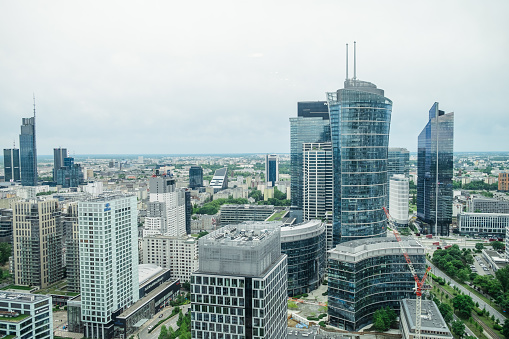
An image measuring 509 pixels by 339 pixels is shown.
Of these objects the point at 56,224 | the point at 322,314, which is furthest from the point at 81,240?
the point at 322,314

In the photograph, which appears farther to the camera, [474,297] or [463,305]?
[474,297]

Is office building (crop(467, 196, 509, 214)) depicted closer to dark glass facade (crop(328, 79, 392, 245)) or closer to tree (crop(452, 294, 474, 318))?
dark glass facade (crop(328, 79, 392, 245))

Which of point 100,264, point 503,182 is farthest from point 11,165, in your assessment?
point 503,182

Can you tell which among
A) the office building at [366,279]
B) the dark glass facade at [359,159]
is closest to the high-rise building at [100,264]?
the office building at [366,279]

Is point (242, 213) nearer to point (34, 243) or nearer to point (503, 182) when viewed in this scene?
point (34, 243)

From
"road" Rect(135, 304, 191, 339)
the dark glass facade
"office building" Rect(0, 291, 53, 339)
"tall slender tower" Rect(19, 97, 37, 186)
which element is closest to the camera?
"office building" Rect(0, 291, 53, 339)

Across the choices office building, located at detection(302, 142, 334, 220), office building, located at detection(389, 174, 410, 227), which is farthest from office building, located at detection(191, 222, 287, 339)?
office building, located at detection(389, 174, 410, 227)
